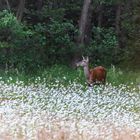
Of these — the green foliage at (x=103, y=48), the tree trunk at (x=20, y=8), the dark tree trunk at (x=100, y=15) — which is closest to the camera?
the tree trunk at (x=20, y=8)

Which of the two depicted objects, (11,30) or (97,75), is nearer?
(97,75)

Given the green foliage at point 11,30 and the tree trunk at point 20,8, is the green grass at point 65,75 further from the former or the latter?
the tree trunk at point 20,8

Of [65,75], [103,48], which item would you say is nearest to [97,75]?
[65,75]

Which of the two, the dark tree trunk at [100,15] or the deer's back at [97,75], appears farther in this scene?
the dark tree trunk at [100,15]

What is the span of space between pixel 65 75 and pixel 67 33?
4803 millimetres

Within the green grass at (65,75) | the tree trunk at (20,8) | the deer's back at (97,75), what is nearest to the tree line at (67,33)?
the tree trunk at (20,8)

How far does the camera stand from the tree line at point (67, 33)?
25609mm

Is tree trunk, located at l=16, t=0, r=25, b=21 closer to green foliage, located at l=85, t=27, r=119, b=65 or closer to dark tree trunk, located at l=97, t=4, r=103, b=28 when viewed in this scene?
green foliage, located at l=85, t=27, r=119, b=65

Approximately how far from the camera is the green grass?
22078 mm

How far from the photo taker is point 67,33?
92.4ft

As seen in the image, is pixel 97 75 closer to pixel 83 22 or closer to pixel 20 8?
pixel 83 22

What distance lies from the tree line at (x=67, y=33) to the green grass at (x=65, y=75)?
44.5 inches

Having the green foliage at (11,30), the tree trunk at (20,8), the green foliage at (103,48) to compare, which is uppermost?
the tree trunk at (20,8)

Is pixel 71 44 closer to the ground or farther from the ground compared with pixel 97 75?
farther from the ground
